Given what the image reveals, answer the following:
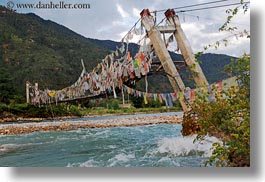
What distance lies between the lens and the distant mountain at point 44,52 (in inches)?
133

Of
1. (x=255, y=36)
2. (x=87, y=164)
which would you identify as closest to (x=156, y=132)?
(x=87, y=164)

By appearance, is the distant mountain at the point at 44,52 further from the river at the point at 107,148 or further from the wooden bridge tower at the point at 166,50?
→ the river at the point at 107,148

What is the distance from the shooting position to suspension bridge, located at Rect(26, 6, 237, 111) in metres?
3.34

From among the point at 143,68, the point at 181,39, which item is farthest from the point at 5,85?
the point at 181,39

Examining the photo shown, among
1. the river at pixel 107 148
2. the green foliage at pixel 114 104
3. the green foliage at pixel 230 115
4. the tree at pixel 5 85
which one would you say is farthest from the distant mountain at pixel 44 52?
the green foliage at pixel 230 115

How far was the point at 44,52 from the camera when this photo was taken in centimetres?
346

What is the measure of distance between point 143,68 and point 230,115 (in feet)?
2.81

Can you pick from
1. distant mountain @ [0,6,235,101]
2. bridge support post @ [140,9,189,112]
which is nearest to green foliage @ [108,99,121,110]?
distant mountain @ [0,6,235,101]

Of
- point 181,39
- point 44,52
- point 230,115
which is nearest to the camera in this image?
point 230,115

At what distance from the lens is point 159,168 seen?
127 inches

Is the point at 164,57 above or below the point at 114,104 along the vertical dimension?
above

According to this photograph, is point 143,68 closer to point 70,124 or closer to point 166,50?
point 166,50

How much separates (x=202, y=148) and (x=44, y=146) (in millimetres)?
1274

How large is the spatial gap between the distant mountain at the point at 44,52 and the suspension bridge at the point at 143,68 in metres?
0.05
